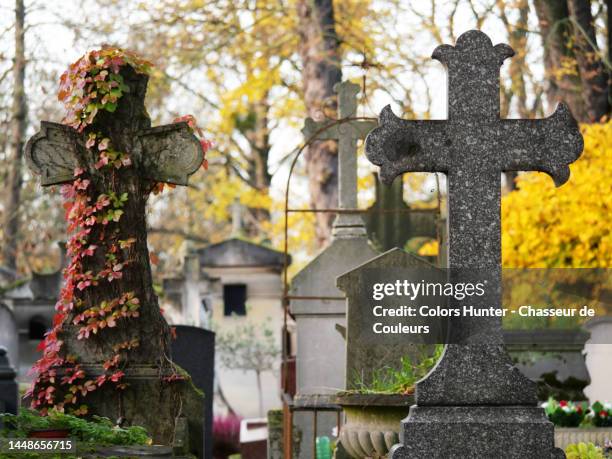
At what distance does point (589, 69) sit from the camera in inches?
672

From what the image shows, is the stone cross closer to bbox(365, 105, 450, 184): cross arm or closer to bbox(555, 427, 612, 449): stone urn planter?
bbox(555, 427, 612, 449): stone urn planter

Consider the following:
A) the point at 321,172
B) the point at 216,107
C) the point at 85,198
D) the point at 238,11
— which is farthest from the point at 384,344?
the point at 216,107

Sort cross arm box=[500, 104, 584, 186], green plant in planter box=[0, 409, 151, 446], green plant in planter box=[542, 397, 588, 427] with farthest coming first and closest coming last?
green plant in planter box=[542, 397, 588, 427] < cross arm box=[500, 104, 584, 186] < green plant in planter box=[0, 409, 151, 446]

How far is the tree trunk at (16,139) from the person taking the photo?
71.3 feet

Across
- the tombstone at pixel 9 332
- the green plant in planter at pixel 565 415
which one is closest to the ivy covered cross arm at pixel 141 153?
the green plant in planter at pixel 565 415

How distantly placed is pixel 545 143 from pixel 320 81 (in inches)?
451

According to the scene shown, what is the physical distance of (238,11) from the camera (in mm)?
21625

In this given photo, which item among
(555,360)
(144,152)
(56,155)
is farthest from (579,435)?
(56,155)

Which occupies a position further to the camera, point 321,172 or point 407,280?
point 321,172

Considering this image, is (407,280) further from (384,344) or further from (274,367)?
(274,367)

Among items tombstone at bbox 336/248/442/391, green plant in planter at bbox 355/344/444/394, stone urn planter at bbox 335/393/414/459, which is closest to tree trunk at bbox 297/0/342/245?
tombstone at bbox 336/248/442/391

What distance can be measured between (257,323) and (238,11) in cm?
599

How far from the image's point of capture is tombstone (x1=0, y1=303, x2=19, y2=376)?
16.2m

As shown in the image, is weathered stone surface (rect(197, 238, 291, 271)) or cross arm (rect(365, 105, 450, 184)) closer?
cross arm (rect(365, 105, 450, 184))
